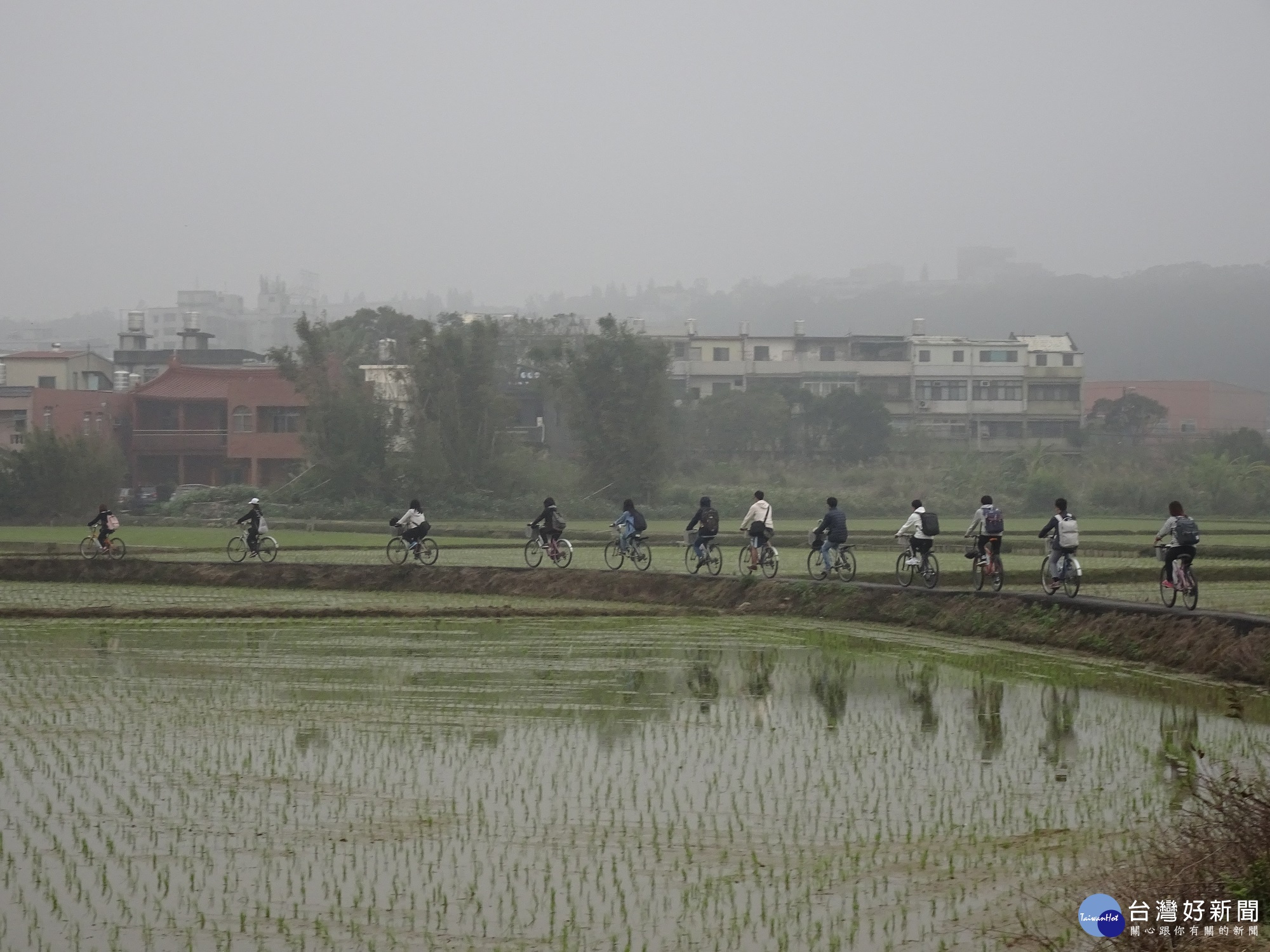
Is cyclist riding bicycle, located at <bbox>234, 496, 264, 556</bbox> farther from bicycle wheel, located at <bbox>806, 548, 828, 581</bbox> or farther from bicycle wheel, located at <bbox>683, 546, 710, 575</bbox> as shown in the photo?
bicycle wheel, located at <bbox>806, 548, 828, 581</bbox>

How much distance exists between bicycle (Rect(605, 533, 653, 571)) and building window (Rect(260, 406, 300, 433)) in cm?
4203

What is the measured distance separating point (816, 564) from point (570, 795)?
52.0 feet

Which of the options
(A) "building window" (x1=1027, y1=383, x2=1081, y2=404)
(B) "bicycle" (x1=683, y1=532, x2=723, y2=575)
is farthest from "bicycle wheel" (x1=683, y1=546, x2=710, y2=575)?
(A) "building window" (x1=1027, y1=383, x2=1081, y2=404)

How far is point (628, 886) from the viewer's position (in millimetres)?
7363

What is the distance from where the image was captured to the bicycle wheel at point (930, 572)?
74.8 ft

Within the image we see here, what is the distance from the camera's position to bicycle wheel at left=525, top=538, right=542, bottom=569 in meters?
28.8

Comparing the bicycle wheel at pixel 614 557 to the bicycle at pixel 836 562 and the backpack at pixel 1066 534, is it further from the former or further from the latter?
the backpack at pixel 1066 534

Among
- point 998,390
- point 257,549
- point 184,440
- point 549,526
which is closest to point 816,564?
point 549,526

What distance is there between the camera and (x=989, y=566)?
21.3 meters

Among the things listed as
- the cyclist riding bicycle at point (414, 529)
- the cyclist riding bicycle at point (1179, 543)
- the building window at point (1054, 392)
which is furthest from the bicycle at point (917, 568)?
the building window at point (1054, 392)

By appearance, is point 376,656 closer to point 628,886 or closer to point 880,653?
point 880,653

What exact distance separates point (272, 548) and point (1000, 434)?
61.0m

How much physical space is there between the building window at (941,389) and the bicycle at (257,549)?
6009 centimetres

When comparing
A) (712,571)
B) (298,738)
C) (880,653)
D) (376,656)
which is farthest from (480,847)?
(712,571)
